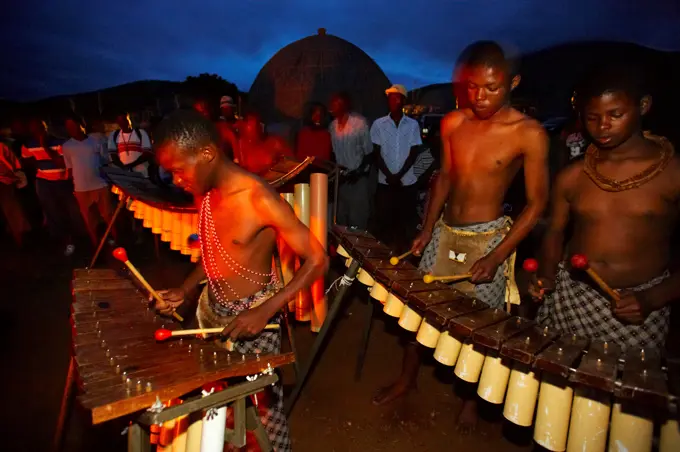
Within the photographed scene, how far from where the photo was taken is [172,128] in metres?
2.30

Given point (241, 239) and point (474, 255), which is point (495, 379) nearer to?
point (474, 255)

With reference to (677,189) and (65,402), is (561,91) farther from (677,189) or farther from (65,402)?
(65,402)

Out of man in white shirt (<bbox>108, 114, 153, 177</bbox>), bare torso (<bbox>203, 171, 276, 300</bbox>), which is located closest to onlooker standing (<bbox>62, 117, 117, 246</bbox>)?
man in white shirt (<bbox>108, 114, 153, 177</bbox>)

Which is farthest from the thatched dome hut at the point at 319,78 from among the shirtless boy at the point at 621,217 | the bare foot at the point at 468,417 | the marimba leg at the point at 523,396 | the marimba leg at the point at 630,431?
the marimba leg at the point at 630,431

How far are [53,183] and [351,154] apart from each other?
5.36m

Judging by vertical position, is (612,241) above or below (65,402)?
above

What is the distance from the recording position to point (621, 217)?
2.57 m

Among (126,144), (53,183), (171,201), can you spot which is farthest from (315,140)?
(53,183)

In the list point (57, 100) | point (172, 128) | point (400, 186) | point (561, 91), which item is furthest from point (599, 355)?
point (57, 100)

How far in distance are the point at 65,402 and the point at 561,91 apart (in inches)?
503

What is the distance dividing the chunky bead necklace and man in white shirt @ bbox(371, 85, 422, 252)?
4.66 metres

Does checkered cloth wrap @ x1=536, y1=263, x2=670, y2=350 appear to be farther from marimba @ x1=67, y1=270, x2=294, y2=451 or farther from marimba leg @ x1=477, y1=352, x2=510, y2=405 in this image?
marimba @ x1=67, y1=270, x2=294, y2=451

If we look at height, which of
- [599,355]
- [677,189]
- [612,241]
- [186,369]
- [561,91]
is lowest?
[186,369]

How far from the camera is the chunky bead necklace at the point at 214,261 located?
2.60m
